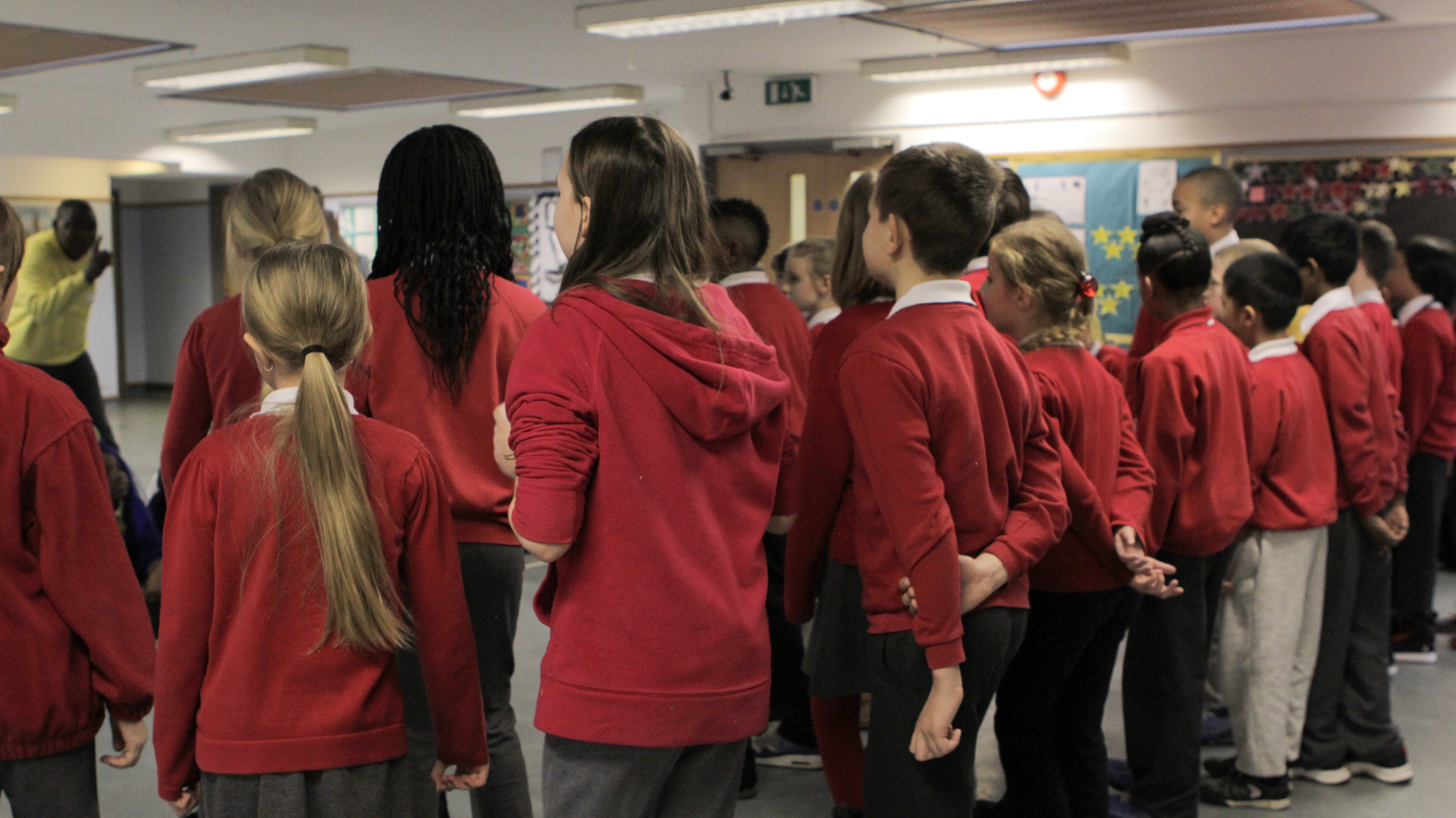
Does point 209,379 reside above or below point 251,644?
above

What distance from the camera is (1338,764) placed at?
3266 millimetres

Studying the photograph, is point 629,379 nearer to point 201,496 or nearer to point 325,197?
point 201,496

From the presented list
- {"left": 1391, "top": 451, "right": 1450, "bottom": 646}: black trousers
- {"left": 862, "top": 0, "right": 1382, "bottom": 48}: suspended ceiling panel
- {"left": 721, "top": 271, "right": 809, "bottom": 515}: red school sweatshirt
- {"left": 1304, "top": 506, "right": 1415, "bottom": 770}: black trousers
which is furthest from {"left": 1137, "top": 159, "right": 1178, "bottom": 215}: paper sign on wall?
{"left": 721, "top": 271, "right": 809, "bottom": 515}: red school sweatshirt

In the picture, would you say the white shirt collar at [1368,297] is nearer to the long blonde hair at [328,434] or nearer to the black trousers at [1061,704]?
the black trousers at [1061,704]

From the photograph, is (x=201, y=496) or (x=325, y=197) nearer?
(x=201, y=496)

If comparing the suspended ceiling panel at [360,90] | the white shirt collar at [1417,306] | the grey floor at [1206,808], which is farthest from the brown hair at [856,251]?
the suspended ceiling panel at [360,90]

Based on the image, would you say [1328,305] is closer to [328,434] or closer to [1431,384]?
[1431,384]

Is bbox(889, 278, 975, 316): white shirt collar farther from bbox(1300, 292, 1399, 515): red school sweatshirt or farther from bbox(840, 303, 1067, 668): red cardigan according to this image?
bbox(1300, 292, 1399, 515): red school sweatshirt

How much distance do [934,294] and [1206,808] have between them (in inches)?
77.8

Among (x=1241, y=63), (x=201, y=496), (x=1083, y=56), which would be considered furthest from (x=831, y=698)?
(x=1241, y=63)

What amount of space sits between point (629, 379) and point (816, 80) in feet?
23.2

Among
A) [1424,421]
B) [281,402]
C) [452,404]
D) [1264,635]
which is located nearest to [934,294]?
[452,404]

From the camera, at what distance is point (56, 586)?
5.49ft

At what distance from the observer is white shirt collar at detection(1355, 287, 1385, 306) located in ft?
13.1
